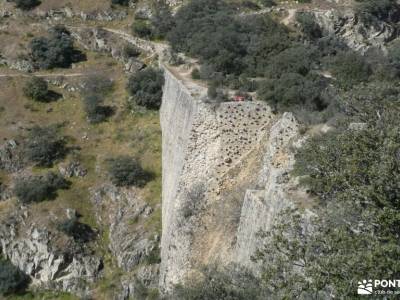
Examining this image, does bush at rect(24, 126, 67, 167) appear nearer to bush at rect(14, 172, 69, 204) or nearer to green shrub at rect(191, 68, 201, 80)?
bush at rect(14, 172, 69, 204)

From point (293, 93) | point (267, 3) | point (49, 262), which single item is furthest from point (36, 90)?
point (293, 93)

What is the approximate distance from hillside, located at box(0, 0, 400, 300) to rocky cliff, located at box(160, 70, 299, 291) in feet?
0.35

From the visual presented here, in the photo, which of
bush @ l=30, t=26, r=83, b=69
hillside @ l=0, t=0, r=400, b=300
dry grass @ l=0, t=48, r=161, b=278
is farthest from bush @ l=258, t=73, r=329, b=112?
bush @ l=30, t=26, r=83, b=69

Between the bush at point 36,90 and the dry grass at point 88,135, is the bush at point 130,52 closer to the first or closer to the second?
the dry grass at point 88,135

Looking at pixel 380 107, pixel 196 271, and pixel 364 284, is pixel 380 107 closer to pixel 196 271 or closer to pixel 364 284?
pixel 364 284

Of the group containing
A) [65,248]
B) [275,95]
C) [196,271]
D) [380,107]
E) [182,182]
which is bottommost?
[65,248]

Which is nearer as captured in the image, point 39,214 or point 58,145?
point 39,214

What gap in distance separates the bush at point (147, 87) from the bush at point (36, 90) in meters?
7.81

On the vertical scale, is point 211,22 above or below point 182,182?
above

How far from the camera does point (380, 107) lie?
17422mm

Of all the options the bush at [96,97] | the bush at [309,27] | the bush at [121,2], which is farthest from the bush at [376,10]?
the bush at [121,2]

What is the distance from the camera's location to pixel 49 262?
3909 centimetres

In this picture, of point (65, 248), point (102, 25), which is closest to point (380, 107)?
point (65, 248)

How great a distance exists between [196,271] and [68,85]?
28.4 meters
